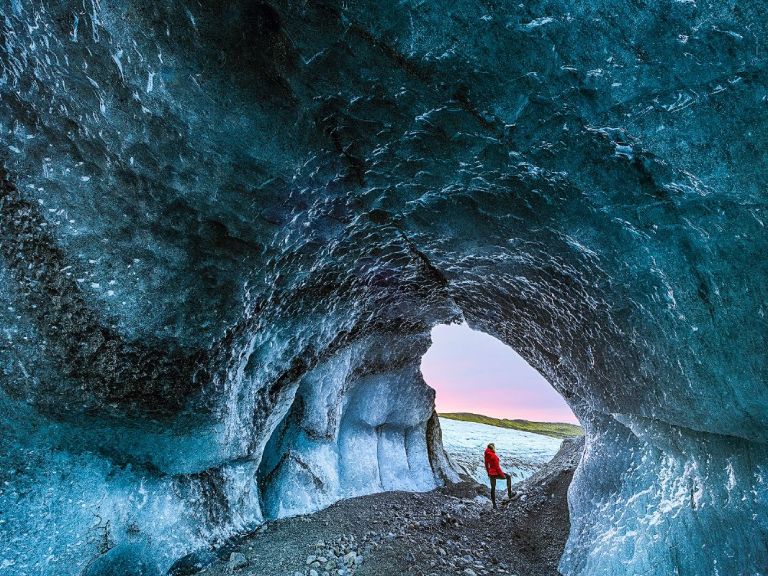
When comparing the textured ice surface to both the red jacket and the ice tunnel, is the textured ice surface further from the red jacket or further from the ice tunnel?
the ice tunnel

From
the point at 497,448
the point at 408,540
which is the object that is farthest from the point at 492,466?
the point at 497,448

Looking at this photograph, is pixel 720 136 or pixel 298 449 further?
pixel 298 449

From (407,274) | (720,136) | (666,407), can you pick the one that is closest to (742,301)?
(720,136)

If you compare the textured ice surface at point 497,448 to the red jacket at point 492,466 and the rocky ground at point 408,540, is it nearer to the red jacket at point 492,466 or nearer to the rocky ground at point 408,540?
the red jacket at point 492,466

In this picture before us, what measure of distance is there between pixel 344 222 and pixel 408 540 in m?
5.99

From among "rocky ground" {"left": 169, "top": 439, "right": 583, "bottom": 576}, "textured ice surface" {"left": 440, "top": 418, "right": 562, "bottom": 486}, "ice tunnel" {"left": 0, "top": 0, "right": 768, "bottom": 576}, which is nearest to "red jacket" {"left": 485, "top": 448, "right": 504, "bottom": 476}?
"rocky ground" {"left": 169, "top": 439, "right": 583, "bottom": 576}

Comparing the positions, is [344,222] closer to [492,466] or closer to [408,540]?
[408,540]

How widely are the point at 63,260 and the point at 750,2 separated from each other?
6777 millimetres

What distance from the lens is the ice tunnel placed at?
3.66m

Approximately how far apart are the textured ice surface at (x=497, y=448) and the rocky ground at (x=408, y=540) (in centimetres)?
817

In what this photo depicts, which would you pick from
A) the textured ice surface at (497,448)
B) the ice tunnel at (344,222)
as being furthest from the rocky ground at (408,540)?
the textured ice surface at (497,448)

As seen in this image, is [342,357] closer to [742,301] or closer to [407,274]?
[407,274]

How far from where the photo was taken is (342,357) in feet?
35.1

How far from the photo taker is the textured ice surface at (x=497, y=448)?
21.1m
